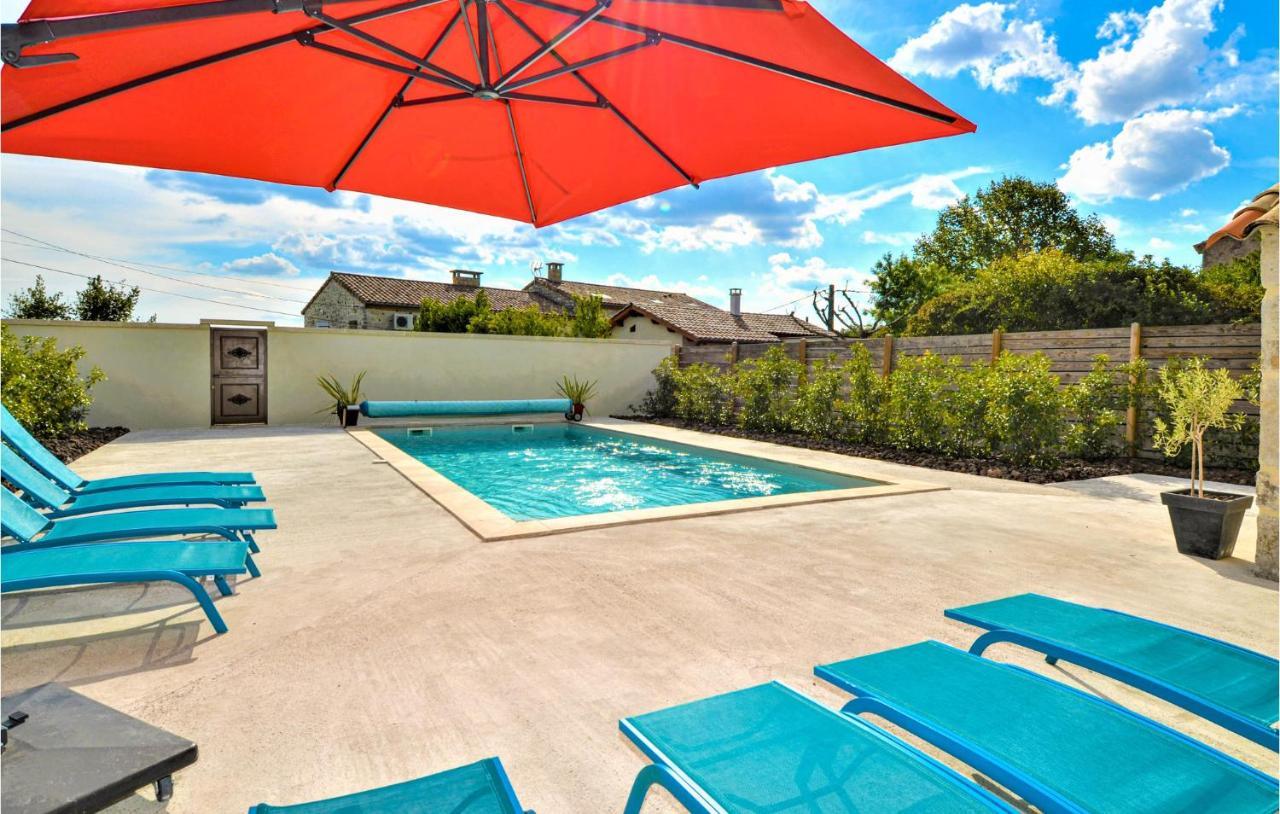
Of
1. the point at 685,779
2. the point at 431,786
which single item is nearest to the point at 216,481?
the point at 431,786

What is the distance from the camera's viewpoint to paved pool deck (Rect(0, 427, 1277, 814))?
2.07m

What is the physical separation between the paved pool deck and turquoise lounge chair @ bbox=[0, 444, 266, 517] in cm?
40

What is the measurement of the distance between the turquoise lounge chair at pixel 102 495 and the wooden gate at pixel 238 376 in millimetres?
9135

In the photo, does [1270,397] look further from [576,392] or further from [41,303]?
[41,303]

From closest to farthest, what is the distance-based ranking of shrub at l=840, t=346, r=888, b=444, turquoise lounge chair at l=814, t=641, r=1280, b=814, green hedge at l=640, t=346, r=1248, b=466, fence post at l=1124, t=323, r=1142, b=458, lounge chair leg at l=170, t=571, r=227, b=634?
turquoise lounge chair at l=814, t=641, r=1280, b=814 → lounge chair leg at l=170, t=571, r=227, b=634 → green hedge at l=640, t=346, r=1248, b=466 → fence post at l=1124, t=323, r=1142, b=458 → shrub at l=840, t=346, r=888, b=444

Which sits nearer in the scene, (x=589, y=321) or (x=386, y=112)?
(x=386, y=112)

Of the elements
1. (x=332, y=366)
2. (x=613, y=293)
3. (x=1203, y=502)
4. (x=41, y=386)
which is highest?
(x=613, y=293)

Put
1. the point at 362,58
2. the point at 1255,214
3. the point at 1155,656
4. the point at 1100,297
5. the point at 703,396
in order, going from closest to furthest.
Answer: the point at 1155,656 → the point at 362,58 → the point at 1255,214 → the point at 703,396 → the point at 1100,297

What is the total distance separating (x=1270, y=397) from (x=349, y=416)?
12.5m

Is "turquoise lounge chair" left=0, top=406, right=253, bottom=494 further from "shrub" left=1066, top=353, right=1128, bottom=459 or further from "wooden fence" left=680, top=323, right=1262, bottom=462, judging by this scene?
"wooden fence" left=680, top=323, right=1262, bottom=462

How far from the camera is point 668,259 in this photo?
1352 inches

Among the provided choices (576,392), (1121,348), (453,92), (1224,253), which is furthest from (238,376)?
(1224,253)

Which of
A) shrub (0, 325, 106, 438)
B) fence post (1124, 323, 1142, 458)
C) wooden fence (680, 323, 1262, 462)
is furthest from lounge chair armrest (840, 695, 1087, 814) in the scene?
shrub (0, 325, 106, 438)

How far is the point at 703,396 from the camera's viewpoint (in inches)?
538
